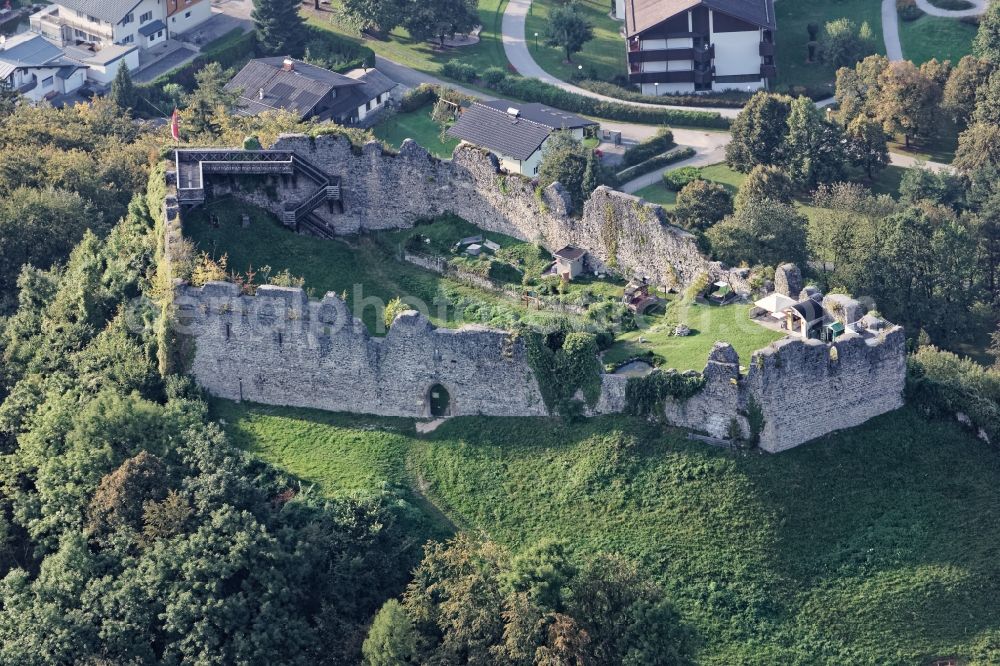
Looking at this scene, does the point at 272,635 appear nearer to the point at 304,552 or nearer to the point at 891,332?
the point at 304,552

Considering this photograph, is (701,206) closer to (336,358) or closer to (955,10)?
(336,358)

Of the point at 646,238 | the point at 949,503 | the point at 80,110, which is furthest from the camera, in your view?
the point at 80,110

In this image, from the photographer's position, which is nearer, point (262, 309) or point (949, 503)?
point (949, 503)

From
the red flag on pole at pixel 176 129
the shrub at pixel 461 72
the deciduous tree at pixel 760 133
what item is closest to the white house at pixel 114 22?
the shrub at pixel 461 72

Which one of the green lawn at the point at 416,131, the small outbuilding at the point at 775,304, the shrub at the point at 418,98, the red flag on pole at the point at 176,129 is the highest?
the red flag on pole at the point at 176,129

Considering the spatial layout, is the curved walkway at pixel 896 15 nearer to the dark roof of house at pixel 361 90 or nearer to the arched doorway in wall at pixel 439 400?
the dark roof of house at pixel 361 90

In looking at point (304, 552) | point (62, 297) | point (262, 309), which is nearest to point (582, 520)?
point (304, 552)
